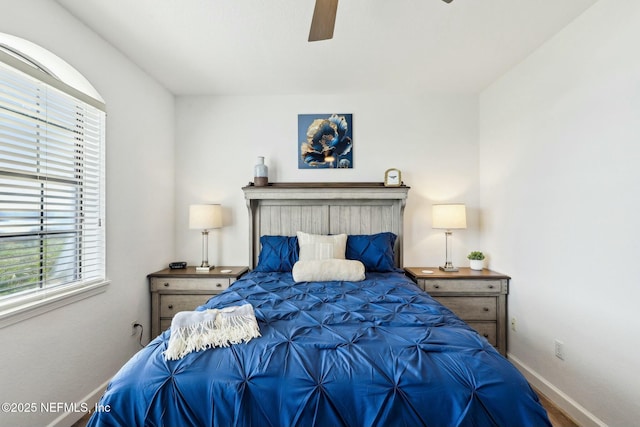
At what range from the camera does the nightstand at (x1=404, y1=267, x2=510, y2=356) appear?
2.55 meters

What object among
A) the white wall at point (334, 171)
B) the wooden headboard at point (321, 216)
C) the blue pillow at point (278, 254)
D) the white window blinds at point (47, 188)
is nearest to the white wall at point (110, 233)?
the white window blinds at point (47, 188)

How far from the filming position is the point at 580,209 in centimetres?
184

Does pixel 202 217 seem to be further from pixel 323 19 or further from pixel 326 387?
pixel 326 387

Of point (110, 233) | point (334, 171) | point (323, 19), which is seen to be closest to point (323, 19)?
point (323, 19)

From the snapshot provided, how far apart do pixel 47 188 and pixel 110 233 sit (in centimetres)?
54

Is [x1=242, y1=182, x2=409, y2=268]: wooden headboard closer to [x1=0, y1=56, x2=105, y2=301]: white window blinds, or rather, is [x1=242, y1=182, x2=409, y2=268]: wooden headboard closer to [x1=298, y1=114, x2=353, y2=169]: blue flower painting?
[x1=298, y1=114, x2=353, y2=169]: blue flower painting

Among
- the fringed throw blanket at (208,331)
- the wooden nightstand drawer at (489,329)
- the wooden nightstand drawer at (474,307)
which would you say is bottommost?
the wooden nightstand drawer at (489,329)

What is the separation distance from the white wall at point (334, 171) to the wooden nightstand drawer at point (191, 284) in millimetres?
484

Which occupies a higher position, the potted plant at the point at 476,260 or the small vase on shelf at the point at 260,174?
the small vase on shelf at the point at 260,174

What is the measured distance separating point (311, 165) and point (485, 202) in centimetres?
192

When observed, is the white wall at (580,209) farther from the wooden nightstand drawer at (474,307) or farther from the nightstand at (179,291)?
the nightstand at (179,291)

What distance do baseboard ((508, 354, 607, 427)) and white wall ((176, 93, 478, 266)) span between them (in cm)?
115

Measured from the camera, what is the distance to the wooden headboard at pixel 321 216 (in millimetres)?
2965

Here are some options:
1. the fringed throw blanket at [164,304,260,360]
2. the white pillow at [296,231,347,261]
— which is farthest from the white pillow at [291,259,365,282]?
the fringed throw blanket at [164,304,260,360]
